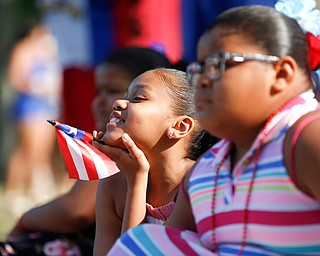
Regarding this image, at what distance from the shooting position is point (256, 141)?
75.6 inches

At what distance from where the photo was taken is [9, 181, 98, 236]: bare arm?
323cm

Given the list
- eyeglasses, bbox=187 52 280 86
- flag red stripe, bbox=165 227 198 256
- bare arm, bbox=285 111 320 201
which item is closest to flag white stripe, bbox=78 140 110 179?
flag red stripe, bbox=165 227 198 256

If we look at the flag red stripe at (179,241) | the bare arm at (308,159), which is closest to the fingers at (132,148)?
the flag red stripe at (179,241)

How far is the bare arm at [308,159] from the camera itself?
176 cm

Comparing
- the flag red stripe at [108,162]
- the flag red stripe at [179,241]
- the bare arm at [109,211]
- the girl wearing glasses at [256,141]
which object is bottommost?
the bare arm at [109,211]

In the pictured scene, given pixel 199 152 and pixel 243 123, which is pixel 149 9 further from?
pixel 243 123

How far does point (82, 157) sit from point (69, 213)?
776mm

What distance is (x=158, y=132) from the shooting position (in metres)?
2.54

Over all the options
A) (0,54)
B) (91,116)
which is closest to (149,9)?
(91,116)

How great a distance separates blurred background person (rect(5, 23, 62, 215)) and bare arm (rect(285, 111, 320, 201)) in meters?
6.40

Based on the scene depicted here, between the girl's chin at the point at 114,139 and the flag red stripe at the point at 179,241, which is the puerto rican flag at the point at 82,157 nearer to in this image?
the girl's chin at the point at 114,139

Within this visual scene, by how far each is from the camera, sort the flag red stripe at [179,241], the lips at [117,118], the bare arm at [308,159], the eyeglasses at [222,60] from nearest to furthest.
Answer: the bare arm at [308,159] < the eyeglasses at [222,60] < the flag red stripe at [179,241] < the lips at [117,118]

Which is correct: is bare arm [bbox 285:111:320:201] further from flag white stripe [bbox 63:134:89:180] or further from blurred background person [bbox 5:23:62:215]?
blurred background person [bbox 5:23:62:215]

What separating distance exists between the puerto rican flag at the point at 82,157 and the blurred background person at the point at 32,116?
559cm
